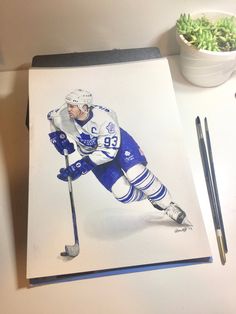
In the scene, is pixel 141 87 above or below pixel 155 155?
above

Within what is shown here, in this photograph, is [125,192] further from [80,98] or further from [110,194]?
[80,98]

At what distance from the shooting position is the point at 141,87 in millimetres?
583

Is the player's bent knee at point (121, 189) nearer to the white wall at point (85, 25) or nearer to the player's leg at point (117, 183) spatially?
the player's leg at point (117, 183)

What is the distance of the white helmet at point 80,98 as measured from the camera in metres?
0.57

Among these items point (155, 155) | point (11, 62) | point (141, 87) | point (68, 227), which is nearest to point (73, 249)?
point (68, 227)

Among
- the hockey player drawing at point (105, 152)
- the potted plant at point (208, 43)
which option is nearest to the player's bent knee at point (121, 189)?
the hockey player drawing at point (105, 152)

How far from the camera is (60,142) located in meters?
Answer: 0.54

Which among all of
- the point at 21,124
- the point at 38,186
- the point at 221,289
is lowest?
the point at 221,289

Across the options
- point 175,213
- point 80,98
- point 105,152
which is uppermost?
point 80,98

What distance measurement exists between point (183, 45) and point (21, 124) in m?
0.31

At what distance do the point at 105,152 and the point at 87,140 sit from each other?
4 centimetres

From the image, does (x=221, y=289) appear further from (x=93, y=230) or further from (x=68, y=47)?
(x=68, y=47)

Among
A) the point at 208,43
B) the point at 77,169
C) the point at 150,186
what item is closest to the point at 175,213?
the point at 150,186

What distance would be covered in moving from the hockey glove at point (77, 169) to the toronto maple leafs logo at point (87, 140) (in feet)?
0.09
